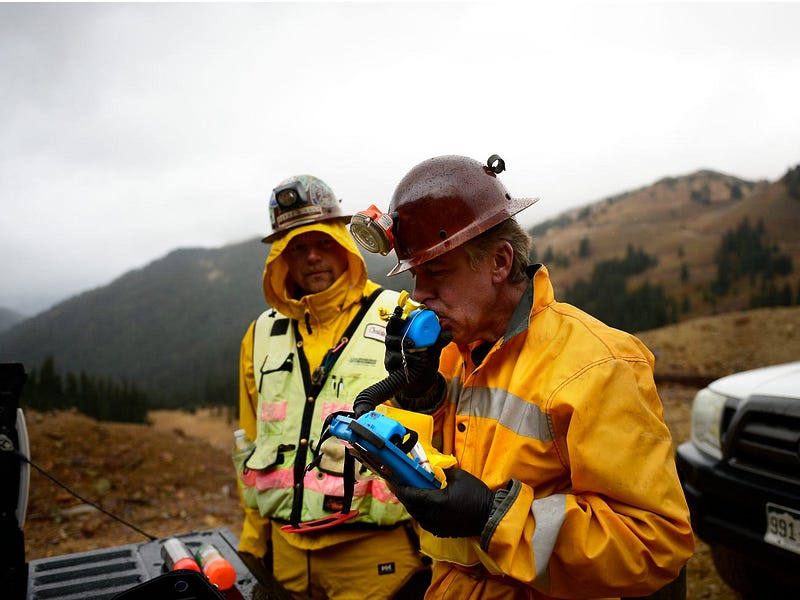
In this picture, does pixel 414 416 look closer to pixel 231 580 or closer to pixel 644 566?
pixel 644 566

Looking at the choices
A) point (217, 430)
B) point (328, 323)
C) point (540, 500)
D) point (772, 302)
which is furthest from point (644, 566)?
point (772, 302)

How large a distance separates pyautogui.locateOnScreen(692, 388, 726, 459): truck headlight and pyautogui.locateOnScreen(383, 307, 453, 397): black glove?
8.62 ft

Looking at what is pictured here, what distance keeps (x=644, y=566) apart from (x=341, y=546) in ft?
5.11

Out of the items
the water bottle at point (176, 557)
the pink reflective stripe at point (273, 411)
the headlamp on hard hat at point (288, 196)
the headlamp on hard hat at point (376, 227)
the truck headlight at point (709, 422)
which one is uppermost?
the headlamp on hard hat at point (288, 196)

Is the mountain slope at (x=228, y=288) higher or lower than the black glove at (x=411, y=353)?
lower

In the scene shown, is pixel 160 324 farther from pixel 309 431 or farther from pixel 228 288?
pixel 309 431

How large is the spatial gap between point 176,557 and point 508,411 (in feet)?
5.33

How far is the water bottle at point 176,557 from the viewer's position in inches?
86.9

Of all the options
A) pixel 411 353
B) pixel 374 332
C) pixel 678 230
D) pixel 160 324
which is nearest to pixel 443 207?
pixel 411 353

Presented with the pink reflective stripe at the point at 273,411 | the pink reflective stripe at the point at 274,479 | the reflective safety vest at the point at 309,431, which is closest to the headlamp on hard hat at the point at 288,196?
the reflective safety vest at the point at 309,431

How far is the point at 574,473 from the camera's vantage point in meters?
1.49

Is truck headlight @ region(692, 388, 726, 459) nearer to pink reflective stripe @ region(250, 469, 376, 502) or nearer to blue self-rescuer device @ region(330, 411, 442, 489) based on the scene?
pink reflective stripe @ region(250, 469, 376, 502)

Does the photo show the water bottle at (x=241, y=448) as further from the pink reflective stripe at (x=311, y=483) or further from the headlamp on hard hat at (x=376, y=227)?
the headlamp on hard hat at (x=376, y=227)

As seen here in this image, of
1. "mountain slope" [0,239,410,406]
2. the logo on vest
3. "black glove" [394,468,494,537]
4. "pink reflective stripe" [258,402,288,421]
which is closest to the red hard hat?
"black glove" [394,468,494,537]
